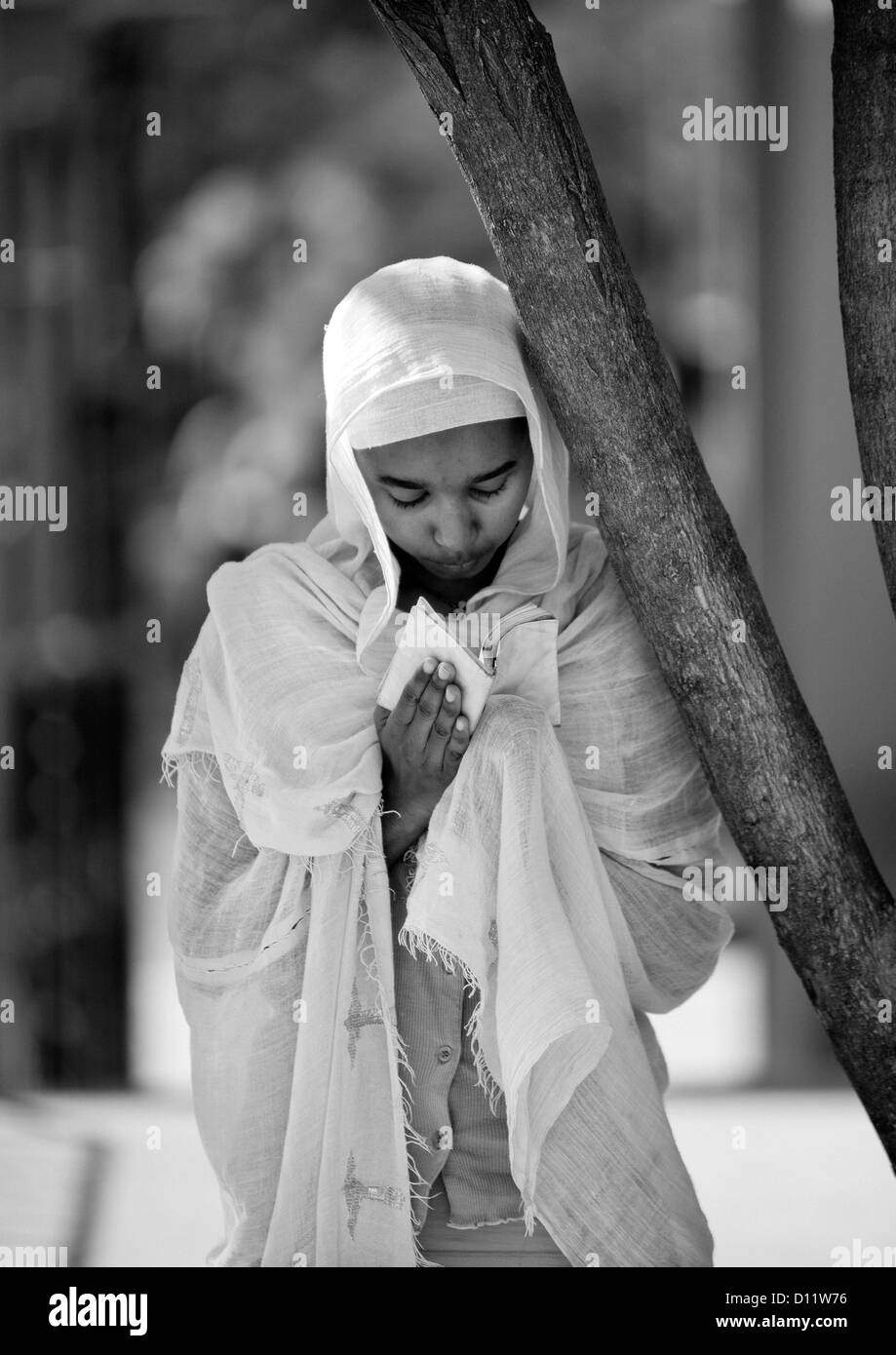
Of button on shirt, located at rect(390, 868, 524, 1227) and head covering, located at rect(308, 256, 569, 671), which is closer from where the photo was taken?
head covering, located at rect(308, 256, 569, 671)

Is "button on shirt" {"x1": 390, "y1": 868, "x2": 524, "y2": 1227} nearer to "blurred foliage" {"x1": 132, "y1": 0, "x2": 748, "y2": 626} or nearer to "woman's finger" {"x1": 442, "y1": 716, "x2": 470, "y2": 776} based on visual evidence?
"woman's finger" {"x1": 442, "y1": 716, "x2": 470, "y2": 776}

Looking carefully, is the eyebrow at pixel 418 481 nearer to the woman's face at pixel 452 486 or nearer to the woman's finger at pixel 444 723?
the woman's face at pixel 452 486

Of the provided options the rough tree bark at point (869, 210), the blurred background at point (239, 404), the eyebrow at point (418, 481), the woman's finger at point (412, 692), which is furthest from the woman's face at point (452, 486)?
the blurred background at point (239, 404)

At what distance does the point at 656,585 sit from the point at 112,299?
8.02 ft

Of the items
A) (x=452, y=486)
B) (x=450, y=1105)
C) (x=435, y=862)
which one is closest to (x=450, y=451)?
(x=452, y=486)

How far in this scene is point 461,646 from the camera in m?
1.21

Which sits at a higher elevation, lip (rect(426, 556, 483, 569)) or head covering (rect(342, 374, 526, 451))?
head covering (rect(342, 374, 526, 451))

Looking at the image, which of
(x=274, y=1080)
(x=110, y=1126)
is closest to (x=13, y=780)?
(x=110, y=1126)

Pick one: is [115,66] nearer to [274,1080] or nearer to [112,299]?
[112,299]

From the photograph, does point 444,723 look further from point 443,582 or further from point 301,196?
point 301,196

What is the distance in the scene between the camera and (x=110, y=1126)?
3.41 m

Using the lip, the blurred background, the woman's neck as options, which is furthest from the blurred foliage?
the lip

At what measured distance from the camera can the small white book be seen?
3.98ft
